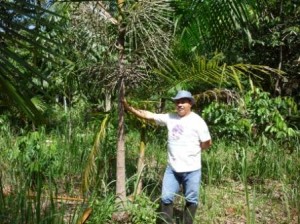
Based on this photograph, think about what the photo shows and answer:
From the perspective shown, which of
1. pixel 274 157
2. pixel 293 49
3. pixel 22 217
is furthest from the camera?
pixel 293 49

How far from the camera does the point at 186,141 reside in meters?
3.78

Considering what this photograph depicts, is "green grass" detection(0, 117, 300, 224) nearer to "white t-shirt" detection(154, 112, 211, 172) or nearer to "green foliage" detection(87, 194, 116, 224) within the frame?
"green foliage" detection(87, 194, 116, 224)

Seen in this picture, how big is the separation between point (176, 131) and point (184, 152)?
18 centimetres

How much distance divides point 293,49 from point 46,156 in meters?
5.67

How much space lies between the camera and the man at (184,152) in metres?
3.78

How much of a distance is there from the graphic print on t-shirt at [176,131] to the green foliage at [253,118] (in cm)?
207

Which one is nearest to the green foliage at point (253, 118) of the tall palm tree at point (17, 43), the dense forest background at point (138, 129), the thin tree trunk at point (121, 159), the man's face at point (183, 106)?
the dense forest background at point (138, 129)

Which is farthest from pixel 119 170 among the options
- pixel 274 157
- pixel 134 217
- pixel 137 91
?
pixel 274 157

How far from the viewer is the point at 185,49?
3.95m

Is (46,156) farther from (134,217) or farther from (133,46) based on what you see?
(133,46)

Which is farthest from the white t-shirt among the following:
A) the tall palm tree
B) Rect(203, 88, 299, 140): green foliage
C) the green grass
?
the tall palm tree

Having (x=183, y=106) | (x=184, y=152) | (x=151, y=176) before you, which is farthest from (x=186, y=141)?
(x=151, y=176)

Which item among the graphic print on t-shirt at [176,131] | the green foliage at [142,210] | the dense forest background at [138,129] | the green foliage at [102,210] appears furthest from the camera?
the graphic print on t-shirt at [176,131]

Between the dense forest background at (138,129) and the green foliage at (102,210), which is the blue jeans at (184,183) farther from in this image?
the green foliage at (102,210)
